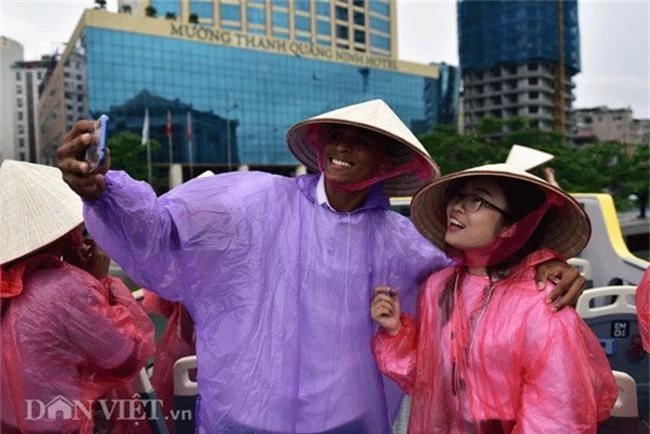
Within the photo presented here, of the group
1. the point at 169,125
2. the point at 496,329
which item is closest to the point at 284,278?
the point at 496,329

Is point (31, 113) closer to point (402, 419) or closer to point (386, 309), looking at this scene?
point (402, 419)

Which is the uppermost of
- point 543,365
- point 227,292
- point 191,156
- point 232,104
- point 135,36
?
point 135,36

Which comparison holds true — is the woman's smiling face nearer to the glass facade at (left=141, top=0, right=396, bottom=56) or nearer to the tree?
the tree

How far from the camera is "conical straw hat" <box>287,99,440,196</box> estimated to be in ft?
5.16

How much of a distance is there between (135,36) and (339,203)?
3335cm

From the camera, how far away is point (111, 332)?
1635 millimetres

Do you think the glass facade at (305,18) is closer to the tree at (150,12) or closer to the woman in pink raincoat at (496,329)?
the tree at (150,12)

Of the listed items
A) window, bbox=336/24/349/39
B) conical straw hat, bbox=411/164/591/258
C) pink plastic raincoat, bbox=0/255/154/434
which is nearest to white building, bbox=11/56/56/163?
window, bbox=336/24/349/39

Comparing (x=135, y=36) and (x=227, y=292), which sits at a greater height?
(x=135, y=36)

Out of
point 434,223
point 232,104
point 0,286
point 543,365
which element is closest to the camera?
point 543,365

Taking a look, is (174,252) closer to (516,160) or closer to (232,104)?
(516,160)

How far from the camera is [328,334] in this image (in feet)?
5.17

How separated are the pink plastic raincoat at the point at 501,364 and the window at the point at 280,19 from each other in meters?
39.9

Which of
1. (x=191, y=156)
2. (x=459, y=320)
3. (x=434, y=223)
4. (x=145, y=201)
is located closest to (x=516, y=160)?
(x=434, y=223)
